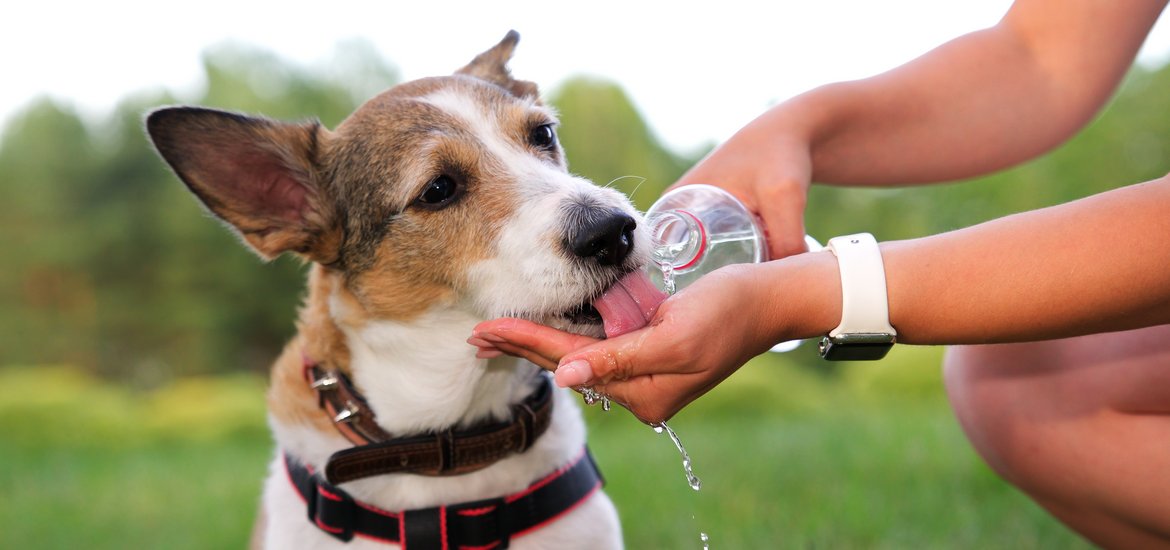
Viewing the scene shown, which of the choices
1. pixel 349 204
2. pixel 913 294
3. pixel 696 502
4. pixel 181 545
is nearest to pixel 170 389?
pixel 181 545

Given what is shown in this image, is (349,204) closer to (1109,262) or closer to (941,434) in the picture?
(1109,262)

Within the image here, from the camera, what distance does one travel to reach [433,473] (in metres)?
2.90

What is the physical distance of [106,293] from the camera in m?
14.7

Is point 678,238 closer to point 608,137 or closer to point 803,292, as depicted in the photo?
point 803,292

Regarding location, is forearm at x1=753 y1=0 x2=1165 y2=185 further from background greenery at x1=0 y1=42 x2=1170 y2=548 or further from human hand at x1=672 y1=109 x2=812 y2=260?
background greenery at x1=0 y1=42 x2=1170 y2=548

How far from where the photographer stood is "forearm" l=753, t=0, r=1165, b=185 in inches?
118

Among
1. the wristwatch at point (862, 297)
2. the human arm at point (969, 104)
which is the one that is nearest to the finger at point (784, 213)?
the human arm at point (969, 104)

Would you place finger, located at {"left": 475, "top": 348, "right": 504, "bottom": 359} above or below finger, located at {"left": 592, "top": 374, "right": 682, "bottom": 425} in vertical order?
below

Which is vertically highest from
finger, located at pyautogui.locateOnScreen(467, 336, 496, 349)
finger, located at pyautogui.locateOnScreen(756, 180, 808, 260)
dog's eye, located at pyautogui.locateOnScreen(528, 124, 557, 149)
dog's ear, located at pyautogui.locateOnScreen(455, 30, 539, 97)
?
dog's ear, located at pyautogui.locateOnScreen(455, 30, 539, 97)

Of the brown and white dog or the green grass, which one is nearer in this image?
the brown and white dog

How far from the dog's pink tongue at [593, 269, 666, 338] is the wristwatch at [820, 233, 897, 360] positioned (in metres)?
0.51

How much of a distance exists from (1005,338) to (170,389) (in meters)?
12.9

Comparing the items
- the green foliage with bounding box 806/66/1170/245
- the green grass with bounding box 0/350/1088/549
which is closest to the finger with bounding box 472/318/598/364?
the green grass with bounding box 0/350/1088/549

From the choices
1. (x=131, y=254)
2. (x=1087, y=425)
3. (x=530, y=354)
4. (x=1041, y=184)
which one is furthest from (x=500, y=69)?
(x=131, y=254)
